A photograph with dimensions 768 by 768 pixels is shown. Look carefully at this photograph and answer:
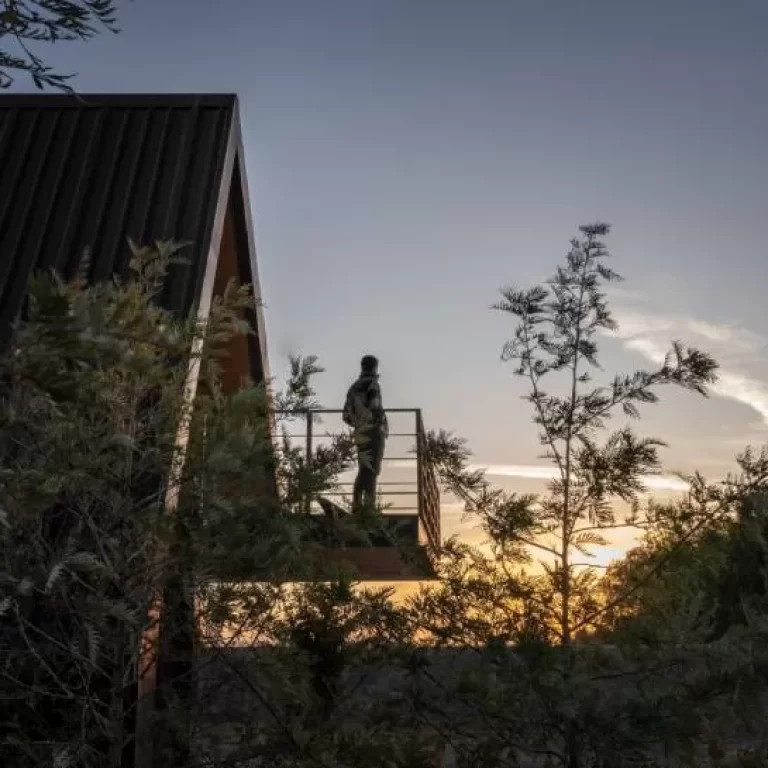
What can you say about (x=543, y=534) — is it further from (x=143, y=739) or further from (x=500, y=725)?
(x=143, y=739)

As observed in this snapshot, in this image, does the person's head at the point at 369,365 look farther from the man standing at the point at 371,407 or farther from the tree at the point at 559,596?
the tree at the point at 559,596

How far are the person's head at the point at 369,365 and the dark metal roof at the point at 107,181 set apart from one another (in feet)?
10.2

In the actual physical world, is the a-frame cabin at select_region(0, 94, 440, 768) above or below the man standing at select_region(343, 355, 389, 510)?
above

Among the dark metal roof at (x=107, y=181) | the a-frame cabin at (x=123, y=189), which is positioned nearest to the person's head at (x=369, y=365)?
the a-frame cabin at (x=123, y=189)

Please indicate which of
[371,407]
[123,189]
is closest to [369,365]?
[371,407]

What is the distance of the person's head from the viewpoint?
11.9 m

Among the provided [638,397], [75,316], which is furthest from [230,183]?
[75,316]

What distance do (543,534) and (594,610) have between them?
2.12 feet

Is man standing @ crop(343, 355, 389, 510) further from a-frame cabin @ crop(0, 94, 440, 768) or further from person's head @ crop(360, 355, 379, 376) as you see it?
a-frame cabin @ crop(0, 94, 440, 768)

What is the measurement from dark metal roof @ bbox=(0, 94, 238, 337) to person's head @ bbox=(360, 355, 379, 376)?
309 cm

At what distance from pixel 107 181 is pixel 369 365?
11.9 ft

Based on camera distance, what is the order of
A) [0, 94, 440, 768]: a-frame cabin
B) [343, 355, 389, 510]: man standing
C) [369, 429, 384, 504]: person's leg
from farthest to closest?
1. [369, 429, 384, 504]: person's leg
2. [343, 355, 389, 510]: man standing
3. [0, 94, 440, 768]: a-frame cabin

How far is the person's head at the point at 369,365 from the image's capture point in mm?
11938

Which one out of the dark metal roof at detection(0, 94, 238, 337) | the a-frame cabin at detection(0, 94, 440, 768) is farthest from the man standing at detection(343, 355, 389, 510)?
the dark metal roof at detection(0, 94, 238, 337)
